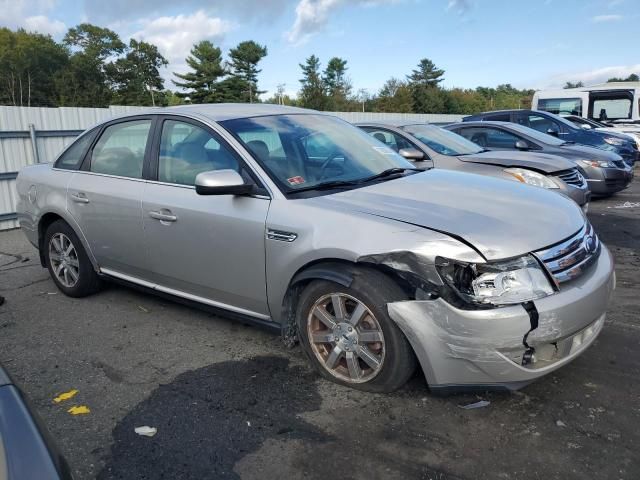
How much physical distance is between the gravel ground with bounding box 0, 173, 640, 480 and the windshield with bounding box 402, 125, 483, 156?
348cm

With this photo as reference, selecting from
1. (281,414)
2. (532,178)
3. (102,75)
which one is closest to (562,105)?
(532,178)

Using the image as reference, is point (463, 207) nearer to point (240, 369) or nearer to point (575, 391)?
point (575, 391)

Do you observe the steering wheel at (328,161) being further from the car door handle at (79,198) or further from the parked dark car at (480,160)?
the parked dark car at (480,160)

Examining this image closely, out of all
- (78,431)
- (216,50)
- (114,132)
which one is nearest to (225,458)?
(78,431)

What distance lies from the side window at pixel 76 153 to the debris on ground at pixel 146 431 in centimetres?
266

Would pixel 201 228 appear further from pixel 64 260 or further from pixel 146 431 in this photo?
pixel 64 260

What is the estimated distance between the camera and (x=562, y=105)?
18703mm

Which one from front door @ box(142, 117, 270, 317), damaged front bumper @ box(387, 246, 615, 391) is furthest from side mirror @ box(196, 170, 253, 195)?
damaged front bumper @ box(387, 246, 615, 391)

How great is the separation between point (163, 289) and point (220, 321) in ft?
1.73

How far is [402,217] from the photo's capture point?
9.11ft

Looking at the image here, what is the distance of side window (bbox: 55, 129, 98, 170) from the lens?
14.8ft

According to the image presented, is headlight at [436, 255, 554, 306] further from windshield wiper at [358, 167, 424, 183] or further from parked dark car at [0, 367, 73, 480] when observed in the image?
parked dark car at [0, 367, 73, 480]

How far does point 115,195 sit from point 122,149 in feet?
1.45

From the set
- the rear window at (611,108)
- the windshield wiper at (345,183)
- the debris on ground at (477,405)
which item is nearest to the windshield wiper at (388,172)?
Result: the windshield wiper at (345,183)
